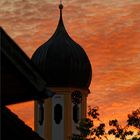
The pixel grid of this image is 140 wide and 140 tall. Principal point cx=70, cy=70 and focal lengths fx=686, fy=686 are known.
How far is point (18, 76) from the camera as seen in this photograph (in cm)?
825

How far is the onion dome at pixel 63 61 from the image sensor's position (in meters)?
61.2

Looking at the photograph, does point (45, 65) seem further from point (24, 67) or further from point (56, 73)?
point (24, 67)

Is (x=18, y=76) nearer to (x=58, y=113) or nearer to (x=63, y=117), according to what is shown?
(x=63, y=117)

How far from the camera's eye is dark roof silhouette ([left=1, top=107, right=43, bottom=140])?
10.6 meters

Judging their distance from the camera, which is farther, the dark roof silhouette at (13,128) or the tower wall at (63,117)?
the tower wall at (63,117)

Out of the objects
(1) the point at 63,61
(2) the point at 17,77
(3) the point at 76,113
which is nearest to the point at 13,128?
(2) the point at 17,77

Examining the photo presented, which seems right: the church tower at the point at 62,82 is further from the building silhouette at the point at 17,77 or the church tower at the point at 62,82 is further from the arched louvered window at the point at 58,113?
the building silhouette at the point at 17,77

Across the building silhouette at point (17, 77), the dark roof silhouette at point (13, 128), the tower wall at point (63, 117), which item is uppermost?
the building silhouette at point (17, 77)

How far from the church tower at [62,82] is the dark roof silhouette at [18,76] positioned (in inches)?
2046

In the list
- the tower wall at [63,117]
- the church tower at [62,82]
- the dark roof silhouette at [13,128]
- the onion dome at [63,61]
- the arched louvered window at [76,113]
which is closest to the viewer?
the dark roof silhouette at [13,128]

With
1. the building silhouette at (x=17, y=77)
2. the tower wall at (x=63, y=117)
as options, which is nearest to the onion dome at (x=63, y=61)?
the tower wall at (x=63, y=117)

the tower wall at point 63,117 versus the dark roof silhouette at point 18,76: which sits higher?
the dark roof silhouette at point 18,76

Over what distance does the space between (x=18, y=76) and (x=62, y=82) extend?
5264 cm

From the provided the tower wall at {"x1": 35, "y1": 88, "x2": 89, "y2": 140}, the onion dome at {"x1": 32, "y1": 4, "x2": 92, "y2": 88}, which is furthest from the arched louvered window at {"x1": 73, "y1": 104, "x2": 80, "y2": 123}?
the onion dome at {"x1": 32, "y1": 4, "x2": 92, "y2": 88}
